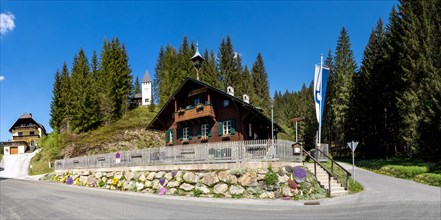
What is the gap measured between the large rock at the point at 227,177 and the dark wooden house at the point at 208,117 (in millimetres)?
8140

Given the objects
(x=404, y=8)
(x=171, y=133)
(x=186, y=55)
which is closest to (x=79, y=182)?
(x=171, y=133)

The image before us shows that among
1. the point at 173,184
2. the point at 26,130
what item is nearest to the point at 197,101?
the point at 173,184

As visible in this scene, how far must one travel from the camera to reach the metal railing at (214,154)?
16.6 meters

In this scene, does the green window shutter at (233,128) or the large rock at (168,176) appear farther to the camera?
the green window shutter at (233,128)

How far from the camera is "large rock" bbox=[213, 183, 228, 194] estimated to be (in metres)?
16.2

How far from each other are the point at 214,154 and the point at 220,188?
2.50m

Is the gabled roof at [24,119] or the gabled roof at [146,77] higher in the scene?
the gabled roof at [146,77]

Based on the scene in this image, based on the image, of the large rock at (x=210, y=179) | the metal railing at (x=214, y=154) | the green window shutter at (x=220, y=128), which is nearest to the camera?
the metal railing at (x=214, y=154)

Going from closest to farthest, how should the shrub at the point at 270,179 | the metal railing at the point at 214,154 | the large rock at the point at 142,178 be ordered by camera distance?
1. the shrub at the point at 270,179
2. the metal railing at the point at 214,154
3. the large rock at the point at 142,178

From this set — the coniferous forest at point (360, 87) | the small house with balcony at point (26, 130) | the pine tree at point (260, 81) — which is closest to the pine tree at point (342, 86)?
the coniferous forest at point (360, 87)

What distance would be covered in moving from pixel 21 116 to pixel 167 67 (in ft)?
162

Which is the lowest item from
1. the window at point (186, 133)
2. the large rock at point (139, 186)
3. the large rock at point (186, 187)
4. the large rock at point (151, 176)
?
the large rock at point (139, 186)

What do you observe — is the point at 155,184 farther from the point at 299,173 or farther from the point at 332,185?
the point at 332,185

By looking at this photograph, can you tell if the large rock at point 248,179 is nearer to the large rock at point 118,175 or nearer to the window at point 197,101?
the large rock at point 118,175
